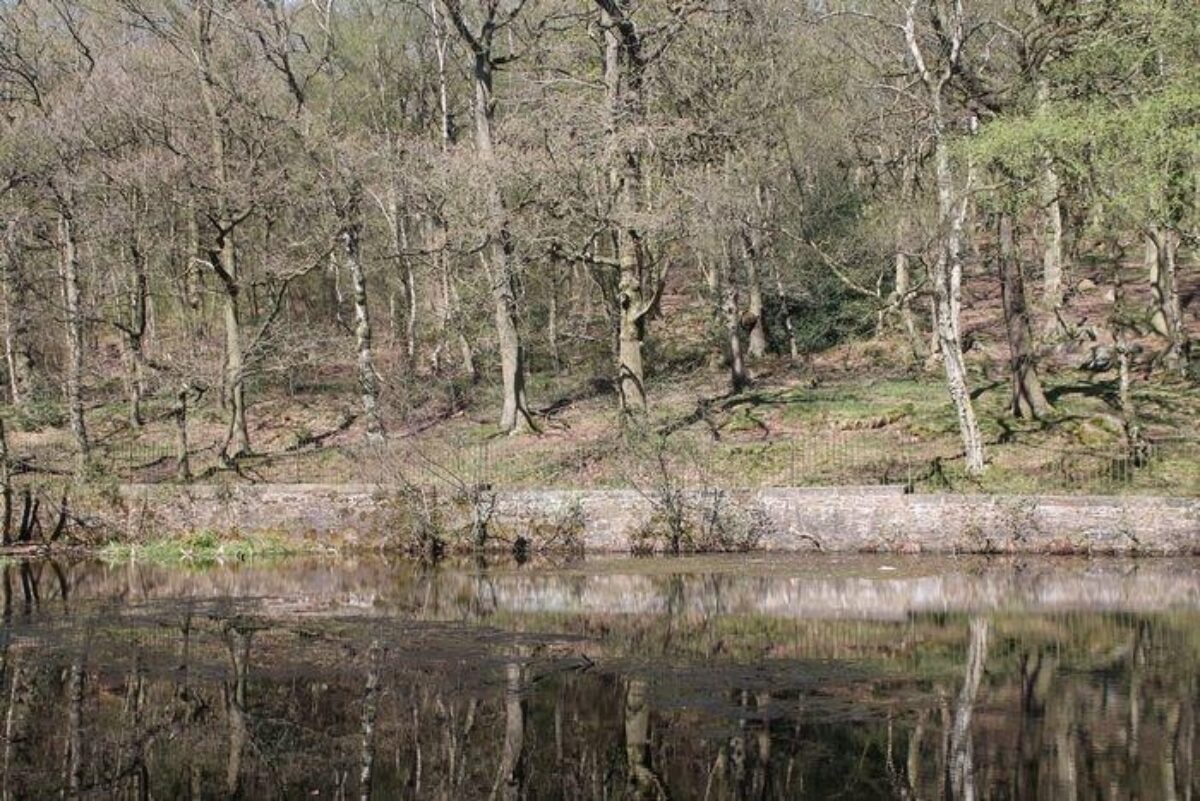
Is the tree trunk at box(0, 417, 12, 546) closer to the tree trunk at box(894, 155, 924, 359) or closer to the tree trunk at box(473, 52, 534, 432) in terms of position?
the tree trunk at box(473, 52, 534, 432)

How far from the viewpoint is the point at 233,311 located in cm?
3284

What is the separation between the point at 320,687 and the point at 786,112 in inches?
1045

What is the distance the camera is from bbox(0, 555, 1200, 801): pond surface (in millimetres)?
11578

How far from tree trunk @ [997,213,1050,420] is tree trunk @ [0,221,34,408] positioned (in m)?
22.2

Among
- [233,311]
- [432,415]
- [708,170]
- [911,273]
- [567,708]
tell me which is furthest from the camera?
[911,273]

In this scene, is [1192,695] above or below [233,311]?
below

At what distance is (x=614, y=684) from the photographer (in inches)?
584

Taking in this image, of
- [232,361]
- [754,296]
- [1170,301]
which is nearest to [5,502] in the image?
[232,361]

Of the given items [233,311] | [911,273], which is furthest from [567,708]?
[911,273]

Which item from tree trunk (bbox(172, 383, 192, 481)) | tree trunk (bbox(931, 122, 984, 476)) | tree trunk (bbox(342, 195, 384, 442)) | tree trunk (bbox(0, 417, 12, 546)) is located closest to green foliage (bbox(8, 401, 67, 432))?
tree trunk (bbox(172, 383, 192, 481))

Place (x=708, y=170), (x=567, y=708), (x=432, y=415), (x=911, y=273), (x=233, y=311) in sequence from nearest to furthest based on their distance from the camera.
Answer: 1. (x=567, y=708)
2. (x=708, y=170)
3. (x=233, y=311)
4. (x=432, y=415)
5. (x=911, y=273)

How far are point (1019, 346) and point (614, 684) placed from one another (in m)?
17.8

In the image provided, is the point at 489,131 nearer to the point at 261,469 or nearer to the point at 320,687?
the point at 261,469

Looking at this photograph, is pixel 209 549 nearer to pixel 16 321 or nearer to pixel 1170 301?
pixel 16 321
